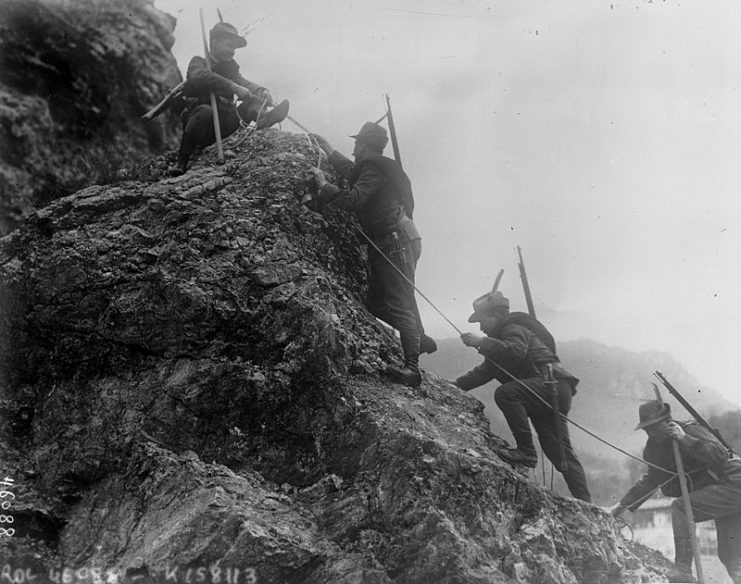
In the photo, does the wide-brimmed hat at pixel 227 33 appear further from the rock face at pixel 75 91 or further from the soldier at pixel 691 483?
the soldier at pixel 691 483

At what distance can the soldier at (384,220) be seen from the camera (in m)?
7.29

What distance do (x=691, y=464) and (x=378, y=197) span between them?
390 cm

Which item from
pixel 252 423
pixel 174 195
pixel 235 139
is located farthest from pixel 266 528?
pixel 235 139

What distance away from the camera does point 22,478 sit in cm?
587

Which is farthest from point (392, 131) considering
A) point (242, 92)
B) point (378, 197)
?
point (242, 92)

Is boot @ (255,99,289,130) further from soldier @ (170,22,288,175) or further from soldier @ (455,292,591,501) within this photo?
soldier @ (455,292,591,501)

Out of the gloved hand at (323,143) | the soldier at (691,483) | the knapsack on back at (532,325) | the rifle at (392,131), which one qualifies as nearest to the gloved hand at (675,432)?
the soldier at (691,483)

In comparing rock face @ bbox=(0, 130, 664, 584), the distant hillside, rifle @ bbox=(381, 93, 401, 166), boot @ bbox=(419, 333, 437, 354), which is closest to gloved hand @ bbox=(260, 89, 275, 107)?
rifle @ bbox=(381, 93, 401, 166)

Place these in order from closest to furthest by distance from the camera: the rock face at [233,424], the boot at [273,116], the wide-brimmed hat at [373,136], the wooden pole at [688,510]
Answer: the rock face at [233,424]
the wooden pole at [688,510]
the wide-brimmed hat at [373,136]
the boot at [273,116]

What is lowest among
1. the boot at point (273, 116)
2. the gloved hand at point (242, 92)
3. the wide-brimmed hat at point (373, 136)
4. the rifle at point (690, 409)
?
the rifle at point (690, 409)

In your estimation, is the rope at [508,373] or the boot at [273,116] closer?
the rope at [508,373]

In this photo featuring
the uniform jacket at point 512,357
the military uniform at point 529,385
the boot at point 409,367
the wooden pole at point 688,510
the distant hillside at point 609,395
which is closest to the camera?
the wooden pole at point 688,510

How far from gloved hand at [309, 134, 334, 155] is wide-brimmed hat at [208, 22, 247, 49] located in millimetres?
1324

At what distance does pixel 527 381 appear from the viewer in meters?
7.20
